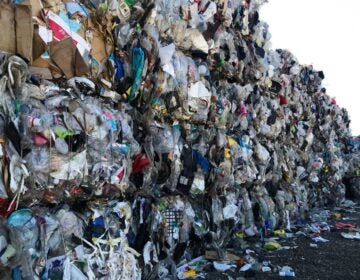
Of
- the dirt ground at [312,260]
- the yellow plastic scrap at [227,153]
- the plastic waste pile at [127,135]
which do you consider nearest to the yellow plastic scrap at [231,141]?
the plastic waste pile at [127,135]

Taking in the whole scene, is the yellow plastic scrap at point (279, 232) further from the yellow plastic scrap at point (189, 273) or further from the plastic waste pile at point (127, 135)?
the yellow plastic scrap at point (189, 273)

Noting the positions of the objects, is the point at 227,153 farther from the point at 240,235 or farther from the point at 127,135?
the point at 127,135

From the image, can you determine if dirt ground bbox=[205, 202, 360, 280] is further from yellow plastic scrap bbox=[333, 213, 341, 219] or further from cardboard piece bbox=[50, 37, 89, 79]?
cardboard piece bbox=[50, 37, 89, 79]

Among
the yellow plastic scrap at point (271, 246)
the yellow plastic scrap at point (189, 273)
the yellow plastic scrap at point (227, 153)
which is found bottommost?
the yellow plastic scrap at point (271, 246)

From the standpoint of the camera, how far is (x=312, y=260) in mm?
4316

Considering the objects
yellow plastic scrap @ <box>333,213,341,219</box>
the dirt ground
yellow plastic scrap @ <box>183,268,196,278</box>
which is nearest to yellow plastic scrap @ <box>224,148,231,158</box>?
the dirt ground

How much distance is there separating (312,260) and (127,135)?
261 cm

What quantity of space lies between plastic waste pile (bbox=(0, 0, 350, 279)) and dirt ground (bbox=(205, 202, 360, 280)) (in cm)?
47

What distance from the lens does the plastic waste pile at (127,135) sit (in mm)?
2207

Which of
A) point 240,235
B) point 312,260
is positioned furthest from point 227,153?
point 312,260

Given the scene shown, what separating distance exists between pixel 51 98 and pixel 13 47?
359 millimetres

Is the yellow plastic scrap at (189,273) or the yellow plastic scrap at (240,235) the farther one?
the yellow plastic scrap at (240,235)

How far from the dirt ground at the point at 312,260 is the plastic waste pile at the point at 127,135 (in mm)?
468

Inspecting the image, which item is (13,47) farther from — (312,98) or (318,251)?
(312,98)
